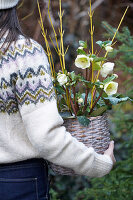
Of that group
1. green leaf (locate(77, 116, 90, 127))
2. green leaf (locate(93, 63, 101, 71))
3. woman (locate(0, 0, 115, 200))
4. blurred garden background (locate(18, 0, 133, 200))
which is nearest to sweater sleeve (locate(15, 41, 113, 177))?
woman (locate(0, 0, 115, 200))

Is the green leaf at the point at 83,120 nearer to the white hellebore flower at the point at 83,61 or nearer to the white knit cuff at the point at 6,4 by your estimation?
the white hellebore flower at the point at 83,61

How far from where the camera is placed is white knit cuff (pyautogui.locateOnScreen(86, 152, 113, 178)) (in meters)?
1.14

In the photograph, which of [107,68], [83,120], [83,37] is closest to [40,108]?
[83,120]

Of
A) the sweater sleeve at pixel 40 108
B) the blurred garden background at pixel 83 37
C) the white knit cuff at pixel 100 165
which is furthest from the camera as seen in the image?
the blurred garden background at pixel 83 37

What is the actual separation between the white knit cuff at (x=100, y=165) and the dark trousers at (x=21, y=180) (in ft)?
0.57

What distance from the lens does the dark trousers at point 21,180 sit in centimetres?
110

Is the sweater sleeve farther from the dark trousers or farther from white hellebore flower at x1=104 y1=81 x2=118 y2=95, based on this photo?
white hellebore flower at x1=104 y1=81 x2=118 y2=95

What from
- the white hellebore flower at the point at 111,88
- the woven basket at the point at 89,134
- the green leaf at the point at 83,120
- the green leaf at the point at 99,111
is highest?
the white hellebore flower at the point at 111,88

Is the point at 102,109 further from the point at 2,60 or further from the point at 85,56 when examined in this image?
the point at 2,60

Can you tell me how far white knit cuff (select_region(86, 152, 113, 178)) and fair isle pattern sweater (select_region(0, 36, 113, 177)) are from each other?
0.21 ft

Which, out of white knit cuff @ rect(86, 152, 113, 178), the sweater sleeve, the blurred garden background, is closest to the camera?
the sweater sleeve

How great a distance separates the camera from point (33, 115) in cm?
102

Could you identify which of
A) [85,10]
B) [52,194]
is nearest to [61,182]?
[52,194]

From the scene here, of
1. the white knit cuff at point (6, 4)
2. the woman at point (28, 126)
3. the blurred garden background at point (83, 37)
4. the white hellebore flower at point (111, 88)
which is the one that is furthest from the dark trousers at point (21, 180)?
the blurred garden background at point (83, 37)
